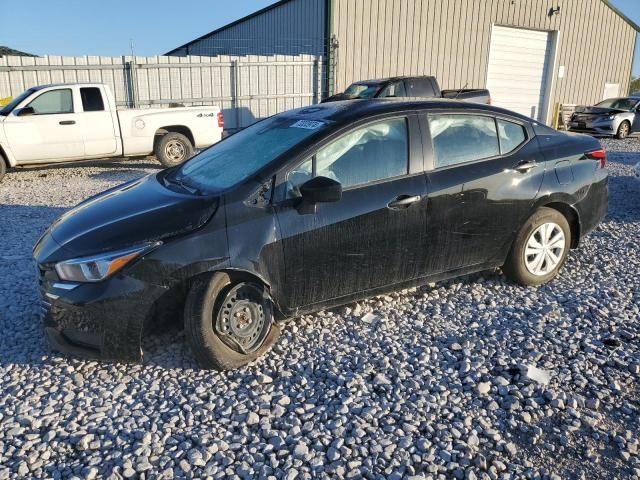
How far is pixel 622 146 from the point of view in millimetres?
15102

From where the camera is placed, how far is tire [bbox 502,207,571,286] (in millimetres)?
4426

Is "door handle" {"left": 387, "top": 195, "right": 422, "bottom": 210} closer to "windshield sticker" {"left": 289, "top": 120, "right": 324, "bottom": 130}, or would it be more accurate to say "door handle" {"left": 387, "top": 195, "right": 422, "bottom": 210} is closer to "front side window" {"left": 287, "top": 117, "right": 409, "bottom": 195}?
"front side window" {"left": 287, "top": 117, "right": 409, "bottom": 195}

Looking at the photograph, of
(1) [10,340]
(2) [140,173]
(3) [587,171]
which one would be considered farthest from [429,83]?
(1) [10,340]

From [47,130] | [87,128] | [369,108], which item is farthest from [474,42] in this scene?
[369,108]

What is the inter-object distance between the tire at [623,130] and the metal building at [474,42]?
4321 millimetres

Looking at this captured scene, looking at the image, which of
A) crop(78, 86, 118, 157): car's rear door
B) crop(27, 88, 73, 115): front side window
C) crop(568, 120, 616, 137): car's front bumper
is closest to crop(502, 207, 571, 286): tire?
crop(78, 86, 118, 157): car's rear door

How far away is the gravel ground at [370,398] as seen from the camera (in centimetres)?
259

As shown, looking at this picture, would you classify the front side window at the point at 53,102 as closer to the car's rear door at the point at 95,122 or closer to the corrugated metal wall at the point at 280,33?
the car's rear door at the point at 95,122

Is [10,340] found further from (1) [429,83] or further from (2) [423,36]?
(2) [423,36]

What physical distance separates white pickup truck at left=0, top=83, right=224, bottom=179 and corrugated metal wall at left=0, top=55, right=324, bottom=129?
4.47 m

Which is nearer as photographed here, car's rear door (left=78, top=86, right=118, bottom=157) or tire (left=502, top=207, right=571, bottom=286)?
tire (left=502, top=207, right=571, bottom=286)

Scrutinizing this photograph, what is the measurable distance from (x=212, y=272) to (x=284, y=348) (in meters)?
0.79

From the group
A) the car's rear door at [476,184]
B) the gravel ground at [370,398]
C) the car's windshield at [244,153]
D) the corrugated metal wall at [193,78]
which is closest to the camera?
the gravel ground at [370,398]

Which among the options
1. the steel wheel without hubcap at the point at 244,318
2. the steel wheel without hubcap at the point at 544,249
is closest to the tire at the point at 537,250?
the steel wheel without hubcap at the point at 544,249
